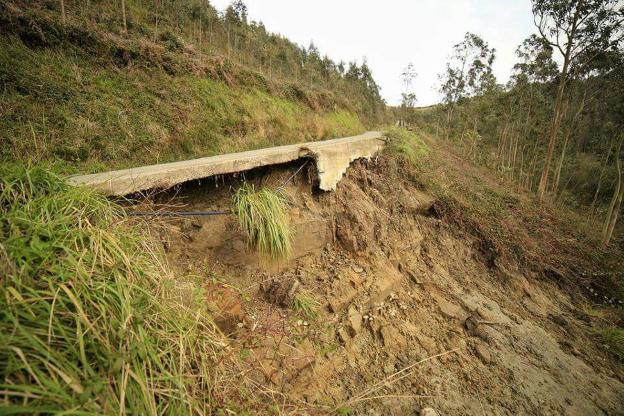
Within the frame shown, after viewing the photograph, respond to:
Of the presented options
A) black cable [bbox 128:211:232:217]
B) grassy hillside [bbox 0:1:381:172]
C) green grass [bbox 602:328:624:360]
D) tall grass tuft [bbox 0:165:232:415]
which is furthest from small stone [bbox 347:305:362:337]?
green grass [bbox 602:328:624:360]

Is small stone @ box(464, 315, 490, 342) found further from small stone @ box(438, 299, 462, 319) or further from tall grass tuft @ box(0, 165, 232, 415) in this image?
tall grass tuft @ box(0, 165, 232, 415)

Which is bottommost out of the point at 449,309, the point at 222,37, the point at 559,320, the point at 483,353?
the point at 559,320

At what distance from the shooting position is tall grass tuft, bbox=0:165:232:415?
923mm

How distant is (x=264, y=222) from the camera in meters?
2.70

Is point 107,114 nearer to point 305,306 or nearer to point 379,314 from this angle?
point 305,306

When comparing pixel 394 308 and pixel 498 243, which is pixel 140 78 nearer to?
pixel 394 308

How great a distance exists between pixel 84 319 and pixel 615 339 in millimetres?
6047

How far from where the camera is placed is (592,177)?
2503 centimetres

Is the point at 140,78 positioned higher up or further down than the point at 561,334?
higher up

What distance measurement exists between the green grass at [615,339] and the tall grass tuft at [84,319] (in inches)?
208

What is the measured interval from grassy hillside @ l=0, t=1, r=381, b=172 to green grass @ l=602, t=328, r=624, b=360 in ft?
22.7

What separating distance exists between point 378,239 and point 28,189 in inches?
137

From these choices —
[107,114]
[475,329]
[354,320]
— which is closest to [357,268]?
[354,320]

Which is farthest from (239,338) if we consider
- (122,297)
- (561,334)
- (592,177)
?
(592,177)
